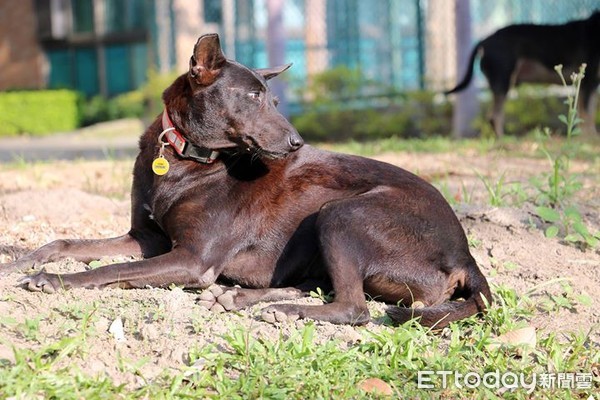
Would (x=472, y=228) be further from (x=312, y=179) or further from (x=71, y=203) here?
(x=71, y=203)

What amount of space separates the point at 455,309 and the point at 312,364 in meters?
0.81

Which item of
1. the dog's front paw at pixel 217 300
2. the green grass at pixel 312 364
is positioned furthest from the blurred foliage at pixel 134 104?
the green grass at pixel 312 364

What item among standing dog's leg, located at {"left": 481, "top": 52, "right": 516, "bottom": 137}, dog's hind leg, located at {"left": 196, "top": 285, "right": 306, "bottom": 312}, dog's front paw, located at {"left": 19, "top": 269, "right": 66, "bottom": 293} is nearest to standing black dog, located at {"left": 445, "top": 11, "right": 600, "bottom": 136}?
standing dog's leg, located at {"left": 481, "top": 52, "right": 516, "bottom": 137}

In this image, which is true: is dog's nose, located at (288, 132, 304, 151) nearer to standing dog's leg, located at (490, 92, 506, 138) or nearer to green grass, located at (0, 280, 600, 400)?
green grass, located at (0, 280, 600, 400)

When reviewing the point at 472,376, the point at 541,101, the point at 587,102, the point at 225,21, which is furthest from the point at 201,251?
the point at 225,21

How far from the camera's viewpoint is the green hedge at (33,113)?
19.0m

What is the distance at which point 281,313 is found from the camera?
3.74 meters

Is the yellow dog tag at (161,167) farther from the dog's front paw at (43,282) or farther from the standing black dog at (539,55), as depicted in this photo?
the standing black dog at (539,55)

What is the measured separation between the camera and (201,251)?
A: 4031 mm

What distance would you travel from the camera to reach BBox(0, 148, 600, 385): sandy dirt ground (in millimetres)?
3295

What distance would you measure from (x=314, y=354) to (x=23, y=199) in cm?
333

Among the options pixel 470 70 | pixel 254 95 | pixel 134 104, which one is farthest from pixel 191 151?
pixel 134 104

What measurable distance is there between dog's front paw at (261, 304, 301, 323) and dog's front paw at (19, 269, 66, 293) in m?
0.89

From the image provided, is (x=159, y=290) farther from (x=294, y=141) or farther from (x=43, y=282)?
(x=294, y=141)
